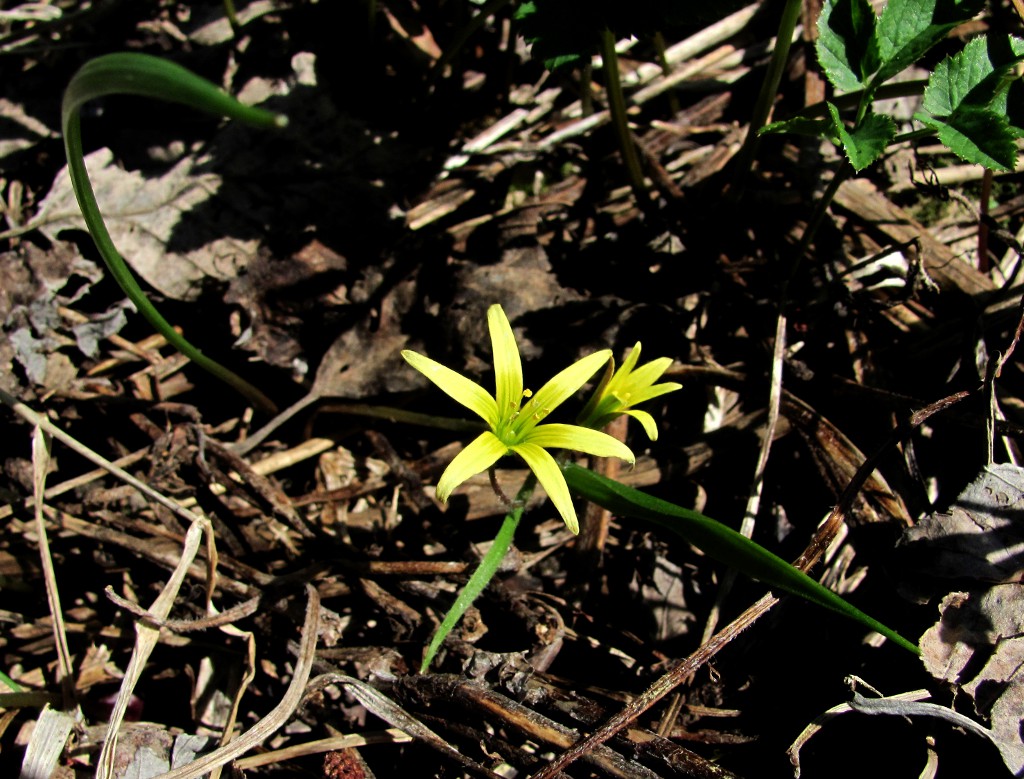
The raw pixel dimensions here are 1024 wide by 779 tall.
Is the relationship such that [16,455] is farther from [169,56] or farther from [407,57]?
[407,57]

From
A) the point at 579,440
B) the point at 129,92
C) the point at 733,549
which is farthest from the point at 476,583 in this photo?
the point at 129,92

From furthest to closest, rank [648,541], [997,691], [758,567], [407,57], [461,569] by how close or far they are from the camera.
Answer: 1. [407,57]
2. [648,541]
3. [461,569]
4. [997,691]
5. [758,567]

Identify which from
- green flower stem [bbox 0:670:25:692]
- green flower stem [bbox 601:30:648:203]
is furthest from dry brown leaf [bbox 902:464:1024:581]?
green flower stem [bbox 0:670:25:692]

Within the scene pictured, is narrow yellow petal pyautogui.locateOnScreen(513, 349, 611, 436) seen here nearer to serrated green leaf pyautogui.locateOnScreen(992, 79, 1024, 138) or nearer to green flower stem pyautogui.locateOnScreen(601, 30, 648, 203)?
green flower stem pyautogui.locateOnScreen(601, 30, 648, 203)

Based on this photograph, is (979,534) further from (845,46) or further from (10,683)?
(10,683)

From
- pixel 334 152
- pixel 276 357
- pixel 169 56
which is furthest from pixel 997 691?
pixel 169 56

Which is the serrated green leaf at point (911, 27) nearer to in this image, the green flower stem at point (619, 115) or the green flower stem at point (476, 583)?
the green flower stem at point (619, 115)
